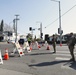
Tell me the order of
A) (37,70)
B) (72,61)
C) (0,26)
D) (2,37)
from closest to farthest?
(37,70) → (72,61) → (2,37) → (0,26)

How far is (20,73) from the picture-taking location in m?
11.2

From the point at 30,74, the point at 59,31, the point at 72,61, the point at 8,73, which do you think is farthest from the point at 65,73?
the point at 59,31

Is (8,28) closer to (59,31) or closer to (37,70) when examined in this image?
(59,31)

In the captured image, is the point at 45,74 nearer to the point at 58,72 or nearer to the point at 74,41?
the point at 58,72

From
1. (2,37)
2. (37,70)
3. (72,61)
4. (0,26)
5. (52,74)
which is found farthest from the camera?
(0,26)

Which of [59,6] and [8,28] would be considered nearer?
[59,6]

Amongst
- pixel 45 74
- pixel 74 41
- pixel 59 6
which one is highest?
pixel 59 6

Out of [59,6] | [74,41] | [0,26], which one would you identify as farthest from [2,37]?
[74,41]

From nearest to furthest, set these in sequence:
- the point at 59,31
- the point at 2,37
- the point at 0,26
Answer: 1. the point at 59,31
2. the point at 2,37
3. the point at 0,26

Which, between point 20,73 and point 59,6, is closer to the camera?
point 20,73

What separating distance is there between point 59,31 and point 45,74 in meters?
42.3

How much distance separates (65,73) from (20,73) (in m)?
1.92

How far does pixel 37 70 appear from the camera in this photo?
1206 centimetres

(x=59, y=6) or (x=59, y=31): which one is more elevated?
(x=59, y=6)
